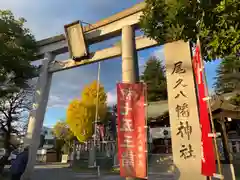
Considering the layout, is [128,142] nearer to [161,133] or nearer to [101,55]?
[101,55]

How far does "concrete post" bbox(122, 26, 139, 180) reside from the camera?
746 centimetres

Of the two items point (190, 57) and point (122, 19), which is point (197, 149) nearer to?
point (190, 57)

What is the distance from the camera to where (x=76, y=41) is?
30.9 ft

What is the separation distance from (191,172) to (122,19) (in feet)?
16.3

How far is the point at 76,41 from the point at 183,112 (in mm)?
4877

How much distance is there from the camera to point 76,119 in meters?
30.7

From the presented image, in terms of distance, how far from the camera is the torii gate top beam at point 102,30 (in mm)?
7991

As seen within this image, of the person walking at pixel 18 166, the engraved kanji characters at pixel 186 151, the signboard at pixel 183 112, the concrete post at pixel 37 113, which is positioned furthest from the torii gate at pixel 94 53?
the person walking at pixel 18 166

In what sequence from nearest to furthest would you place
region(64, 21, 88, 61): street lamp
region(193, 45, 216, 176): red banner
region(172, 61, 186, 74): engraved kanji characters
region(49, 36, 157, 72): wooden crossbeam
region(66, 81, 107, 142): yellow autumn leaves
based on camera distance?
1. region(193, 45, 216, 176): red banner
2. region(172, 61, 186, 74): engraved kanji characters
3. region(49, 36, 157, 72): wooden crossbeam
4. region(64, 21, 88, 61): street lamp
5. region(66, 81, 107, 142): yellow autumn leaves

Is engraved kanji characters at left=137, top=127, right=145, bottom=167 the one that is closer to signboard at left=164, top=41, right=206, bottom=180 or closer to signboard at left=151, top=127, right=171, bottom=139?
signboard at left=164, top=41, right=206, bottom=180

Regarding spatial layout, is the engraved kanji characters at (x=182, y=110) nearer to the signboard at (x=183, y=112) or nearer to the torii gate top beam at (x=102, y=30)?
the signboard at (x=183, y=112)

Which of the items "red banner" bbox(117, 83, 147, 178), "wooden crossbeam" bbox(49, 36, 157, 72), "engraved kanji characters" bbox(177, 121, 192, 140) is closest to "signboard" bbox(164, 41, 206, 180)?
"engraved kanji characters" bbox(177, 121, 192, 140)

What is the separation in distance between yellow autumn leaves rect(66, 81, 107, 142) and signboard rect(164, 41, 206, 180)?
23873 millimetres

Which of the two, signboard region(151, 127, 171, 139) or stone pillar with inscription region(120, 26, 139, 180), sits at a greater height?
stone pillar with inscription region(120, 26, 139, 180)
